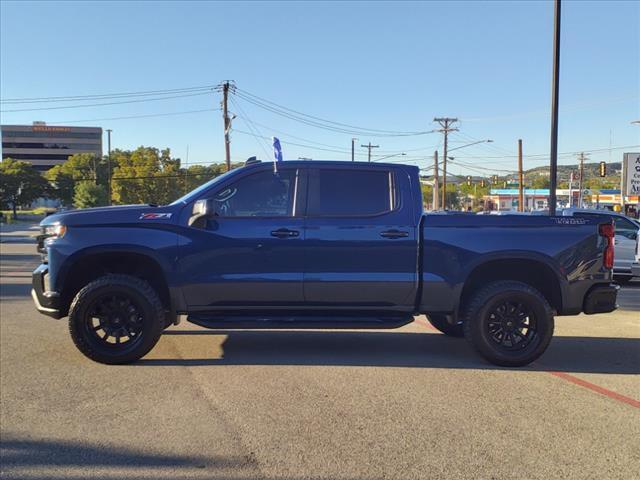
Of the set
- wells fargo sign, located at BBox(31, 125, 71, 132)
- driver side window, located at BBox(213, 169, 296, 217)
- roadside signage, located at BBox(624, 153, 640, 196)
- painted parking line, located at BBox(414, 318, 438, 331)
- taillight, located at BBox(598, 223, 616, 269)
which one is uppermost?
wells fargo sign, located at BBox(31, 125, 71, 132)

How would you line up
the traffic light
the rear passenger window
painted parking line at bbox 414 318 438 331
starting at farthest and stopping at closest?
the traffic light → painted parking line at bbox 414 318 438 331 → the rear passenger window

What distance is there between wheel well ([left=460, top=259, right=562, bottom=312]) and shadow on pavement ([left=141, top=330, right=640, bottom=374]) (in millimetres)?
660

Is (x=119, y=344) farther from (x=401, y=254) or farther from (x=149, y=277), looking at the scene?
(x=401, y=254)

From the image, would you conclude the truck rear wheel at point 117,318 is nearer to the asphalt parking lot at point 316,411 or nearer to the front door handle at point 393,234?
the asphalt parking lot at point 316,411

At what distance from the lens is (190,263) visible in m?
5.48

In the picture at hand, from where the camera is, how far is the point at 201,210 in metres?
5.29

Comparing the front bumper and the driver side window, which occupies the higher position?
the driver side window

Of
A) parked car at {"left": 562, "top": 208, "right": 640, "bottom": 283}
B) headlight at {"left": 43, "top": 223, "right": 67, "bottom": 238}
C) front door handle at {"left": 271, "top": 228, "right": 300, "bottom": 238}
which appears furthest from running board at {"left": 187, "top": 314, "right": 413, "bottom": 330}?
parked car at {"left": 562, "top": 208, "right": 640, "bottom": 283}

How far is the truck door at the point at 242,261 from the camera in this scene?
18.0 ft

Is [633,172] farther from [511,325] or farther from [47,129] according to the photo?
[47,129]

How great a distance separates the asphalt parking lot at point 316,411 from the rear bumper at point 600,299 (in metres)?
0.63

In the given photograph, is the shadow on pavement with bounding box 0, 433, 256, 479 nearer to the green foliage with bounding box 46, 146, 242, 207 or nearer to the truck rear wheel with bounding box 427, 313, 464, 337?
the truck rear wheel with bounding box 427, 313, 464, 337

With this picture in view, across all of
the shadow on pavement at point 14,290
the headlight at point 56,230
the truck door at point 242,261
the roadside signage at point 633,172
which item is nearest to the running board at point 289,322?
the truck door at point 242,261

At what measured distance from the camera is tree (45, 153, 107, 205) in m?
84.3
